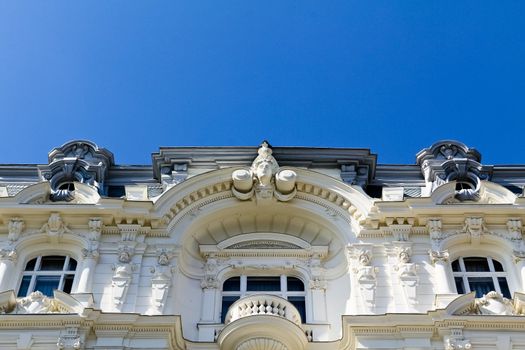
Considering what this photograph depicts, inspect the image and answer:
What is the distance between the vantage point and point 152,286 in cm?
2192

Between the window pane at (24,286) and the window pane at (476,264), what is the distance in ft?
36.1

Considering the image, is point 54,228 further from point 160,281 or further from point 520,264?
point 520,264

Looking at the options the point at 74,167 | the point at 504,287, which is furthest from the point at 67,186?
the point at 504,287

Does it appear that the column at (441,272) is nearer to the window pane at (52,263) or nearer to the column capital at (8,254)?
the window pane at (52,263)

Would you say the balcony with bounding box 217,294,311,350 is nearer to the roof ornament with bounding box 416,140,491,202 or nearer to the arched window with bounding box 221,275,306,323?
the arched window with bounding box 221,275,306,323

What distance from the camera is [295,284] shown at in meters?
23.3

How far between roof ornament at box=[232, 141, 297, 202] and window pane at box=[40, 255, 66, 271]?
4.85m

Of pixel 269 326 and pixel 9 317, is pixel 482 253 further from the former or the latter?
pixel 9 317

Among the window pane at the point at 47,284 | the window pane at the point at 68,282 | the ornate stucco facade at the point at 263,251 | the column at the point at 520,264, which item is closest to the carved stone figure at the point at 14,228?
the ornate stucco facade at the point at 263,251

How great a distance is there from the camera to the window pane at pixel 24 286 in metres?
22.3

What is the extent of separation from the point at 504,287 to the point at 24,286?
38.9 feet

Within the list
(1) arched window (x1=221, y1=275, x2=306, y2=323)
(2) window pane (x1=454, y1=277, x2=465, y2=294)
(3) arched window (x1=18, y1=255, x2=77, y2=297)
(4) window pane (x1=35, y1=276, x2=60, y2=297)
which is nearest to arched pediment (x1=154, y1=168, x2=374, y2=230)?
(1) arched window (x1=221, y1=275, x2=306, y2=323)

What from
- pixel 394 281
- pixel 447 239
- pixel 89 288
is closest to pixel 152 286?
pixel 89 288

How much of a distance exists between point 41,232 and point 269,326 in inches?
265
